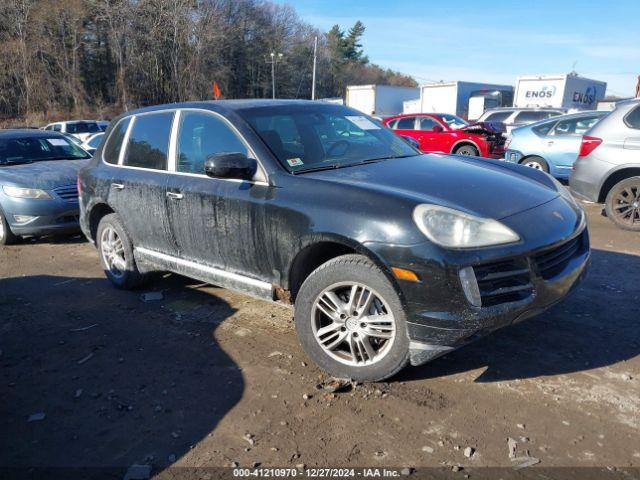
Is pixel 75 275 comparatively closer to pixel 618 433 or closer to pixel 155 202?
pixel 155 202

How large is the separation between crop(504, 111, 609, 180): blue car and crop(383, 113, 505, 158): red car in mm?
3091

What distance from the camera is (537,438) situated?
2.54 meters

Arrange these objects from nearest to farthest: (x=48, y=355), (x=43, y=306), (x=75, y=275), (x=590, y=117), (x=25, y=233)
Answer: (x=48, y=355) < (x=43, y=306) < (x=75, y=275) < (x=25, y=233) < (x=590, y=117)

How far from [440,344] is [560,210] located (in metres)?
1.26

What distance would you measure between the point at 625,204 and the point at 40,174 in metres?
8.22

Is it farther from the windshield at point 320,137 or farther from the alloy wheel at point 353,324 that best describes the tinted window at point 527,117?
the alloy wheel at point 353,324

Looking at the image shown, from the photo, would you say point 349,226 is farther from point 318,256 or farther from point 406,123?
point 406,123

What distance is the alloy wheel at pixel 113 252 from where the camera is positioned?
5.04 metres

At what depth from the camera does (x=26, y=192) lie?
6832 mm

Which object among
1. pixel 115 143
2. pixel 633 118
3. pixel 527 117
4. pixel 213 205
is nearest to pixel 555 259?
pixel 213 205

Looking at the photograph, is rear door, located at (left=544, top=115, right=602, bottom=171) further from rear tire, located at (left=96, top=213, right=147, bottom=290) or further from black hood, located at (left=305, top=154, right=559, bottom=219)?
rear tire, located at (left=96, top=213, right=147, bottom=290)

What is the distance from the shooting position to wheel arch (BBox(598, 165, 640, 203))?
6.63 metres

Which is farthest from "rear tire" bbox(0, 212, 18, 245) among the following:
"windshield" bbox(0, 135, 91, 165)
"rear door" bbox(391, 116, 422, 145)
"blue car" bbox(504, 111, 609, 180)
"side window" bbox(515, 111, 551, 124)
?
"side window" bbox(515, 111, 551, 124)

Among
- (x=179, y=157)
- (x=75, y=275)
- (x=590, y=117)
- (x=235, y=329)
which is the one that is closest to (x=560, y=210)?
(x=235, y=329)
